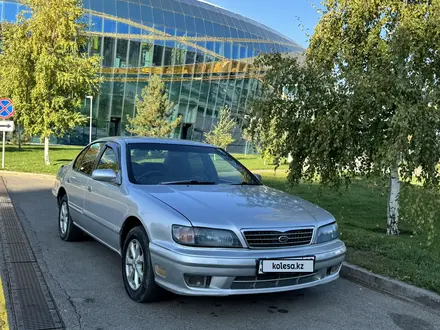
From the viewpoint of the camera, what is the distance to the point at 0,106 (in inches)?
684

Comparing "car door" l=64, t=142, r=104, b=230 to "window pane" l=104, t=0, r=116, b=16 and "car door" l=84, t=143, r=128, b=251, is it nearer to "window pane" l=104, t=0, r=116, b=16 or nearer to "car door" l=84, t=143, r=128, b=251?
"car door" l=84, t=143, r=128, b=251

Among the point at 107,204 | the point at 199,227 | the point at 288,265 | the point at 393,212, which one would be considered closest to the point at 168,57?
the point at 393,212

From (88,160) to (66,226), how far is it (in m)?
1.14

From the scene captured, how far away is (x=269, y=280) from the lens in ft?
12.3

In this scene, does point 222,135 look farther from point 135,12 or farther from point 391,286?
point 391,286

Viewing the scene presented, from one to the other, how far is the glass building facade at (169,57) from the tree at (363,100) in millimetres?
33052

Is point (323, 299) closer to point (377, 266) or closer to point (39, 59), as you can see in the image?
point (377, 266)

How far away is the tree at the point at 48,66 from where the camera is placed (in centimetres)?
1958

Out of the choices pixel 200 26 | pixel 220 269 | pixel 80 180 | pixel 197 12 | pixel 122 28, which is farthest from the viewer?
pixel 197 12

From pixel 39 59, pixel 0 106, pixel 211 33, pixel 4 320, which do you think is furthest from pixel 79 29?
pixel 211 33

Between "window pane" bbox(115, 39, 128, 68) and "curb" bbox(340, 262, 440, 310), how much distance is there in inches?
1577

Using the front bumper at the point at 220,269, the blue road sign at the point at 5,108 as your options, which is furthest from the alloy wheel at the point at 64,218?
the blue road sign at the point at 5,108

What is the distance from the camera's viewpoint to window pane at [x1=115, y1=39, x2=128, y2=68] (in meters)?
41.9

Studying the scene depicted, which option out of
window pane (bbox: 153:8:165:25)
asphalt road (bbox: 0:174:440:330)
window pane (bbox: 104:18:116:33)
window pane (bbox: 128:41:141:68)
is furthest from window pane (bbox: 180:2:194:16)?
asphalt road (bbox: 0:174:440:330)
